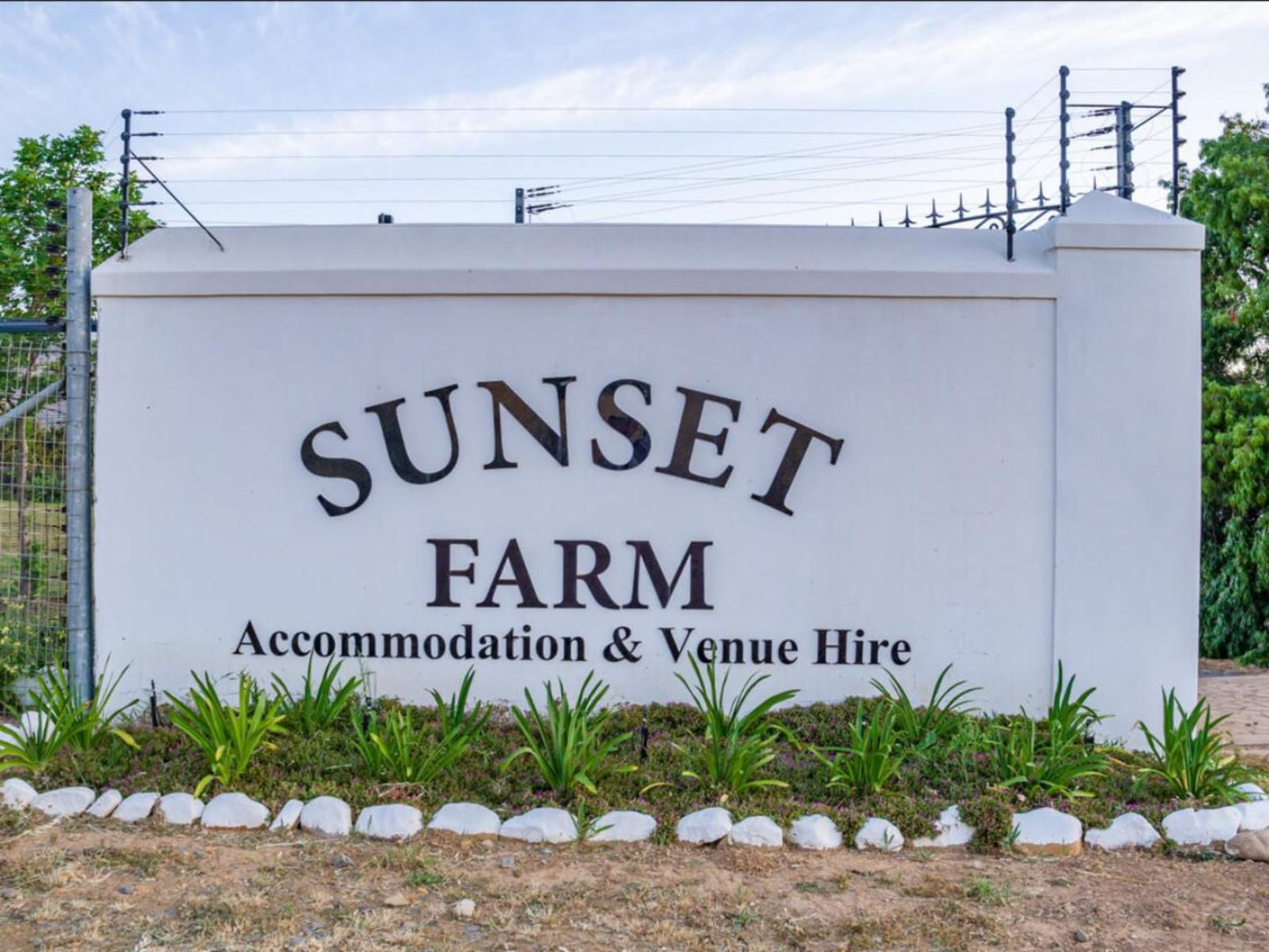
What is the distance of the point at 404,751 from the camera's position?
14.9 feet

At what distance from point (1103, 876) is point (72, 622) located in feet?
16.3

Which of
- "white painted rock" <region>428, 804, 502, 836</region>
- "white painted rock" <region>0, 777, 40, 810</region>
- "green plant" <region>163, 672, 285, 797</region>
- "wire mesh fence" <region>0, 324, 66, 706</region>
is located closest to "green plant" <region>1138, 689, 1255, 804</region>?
"white painted rock" <region>428, 804, 502, 836</region>

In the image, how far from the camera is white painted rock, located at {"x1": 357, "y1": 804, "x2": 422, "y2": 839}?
4.24 metres

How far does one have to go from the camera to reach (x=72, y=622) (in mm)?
5496

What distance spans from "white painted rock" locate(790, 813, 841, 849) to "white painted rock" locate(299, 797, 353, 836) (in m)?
1.79

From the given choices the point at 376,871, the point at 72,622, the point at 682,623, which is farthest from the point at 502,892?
the point at 72,622

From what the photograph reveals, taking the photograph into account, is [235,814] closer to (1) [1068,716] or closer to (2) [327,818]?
(2) [327,818]

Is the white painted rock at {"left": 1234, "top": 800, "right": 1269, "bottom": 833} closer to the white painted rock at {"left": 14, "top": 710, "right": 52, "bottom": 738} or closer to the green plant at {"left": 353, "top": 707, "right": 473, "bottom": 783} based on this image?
the green plant at {"left": 353, "top": 707, "right": 473, "bottom": 783}

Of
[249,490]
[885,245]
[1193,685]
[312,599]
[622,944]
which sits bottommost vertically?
[622,944]

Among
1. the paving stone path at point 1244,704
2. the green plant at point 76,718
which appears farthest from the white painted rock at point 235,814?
the paving stone path at point 1244,704

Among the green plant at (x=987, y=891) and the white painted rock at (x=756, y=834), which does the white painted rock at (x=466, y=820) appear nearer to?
the white painted rock at (x=756, y=834)

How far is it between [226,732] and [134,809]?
469 millimetres

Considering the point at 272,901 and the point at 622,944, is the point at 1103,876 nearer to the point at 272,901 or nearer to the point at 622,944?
the point at 622,944

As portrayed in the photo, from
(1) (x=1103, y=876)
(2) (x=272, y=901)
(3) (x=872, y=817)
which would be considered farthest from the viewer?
(3) (x=872, y=817)
